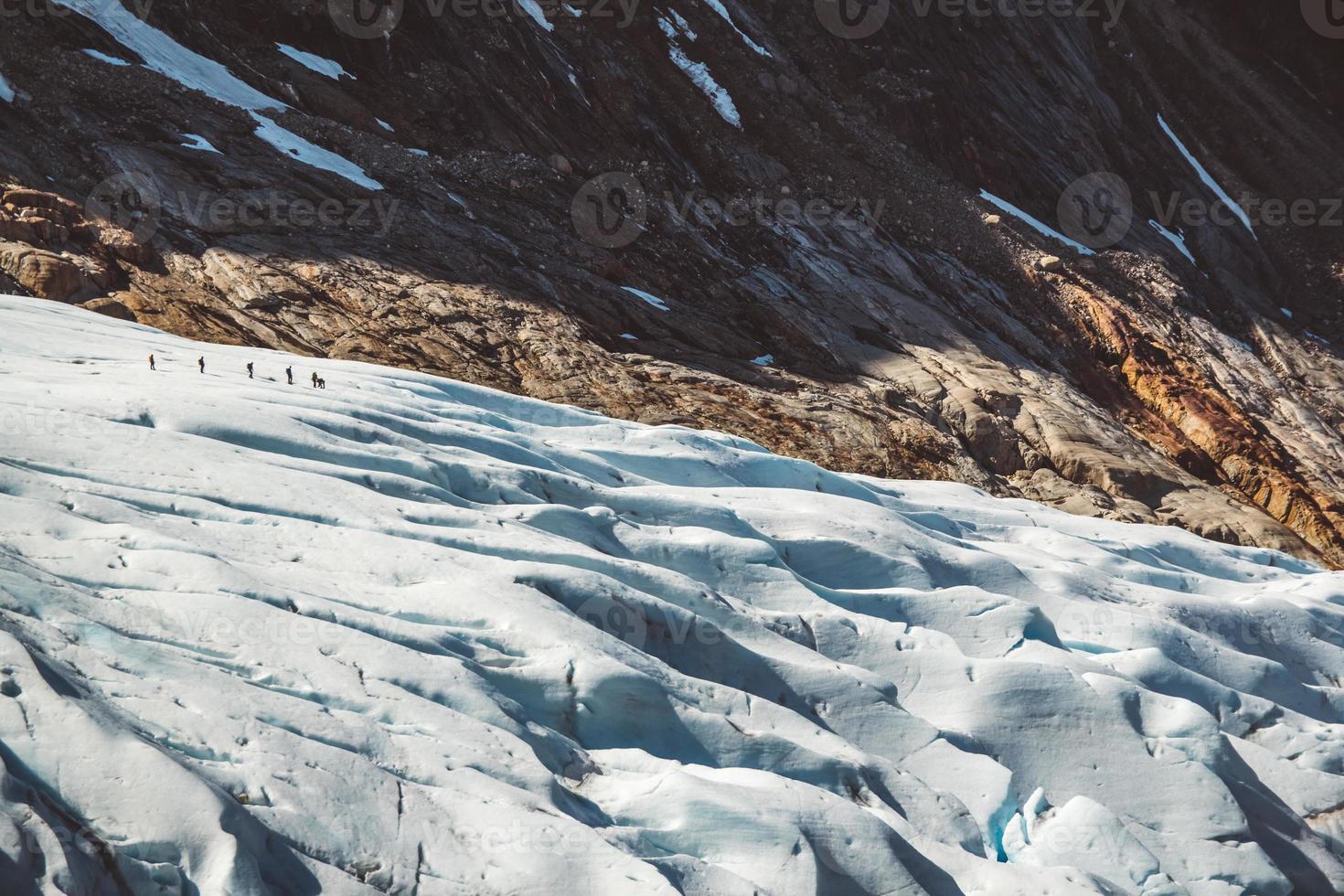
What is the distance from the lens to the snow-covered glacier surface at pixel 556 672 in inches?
364

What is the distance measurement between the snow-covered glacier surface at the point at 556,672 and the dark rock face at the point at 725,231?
28.0 feet

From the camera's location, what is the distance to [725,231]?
132ft

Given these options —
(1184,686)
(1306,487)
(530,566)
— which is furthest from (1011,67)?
(530,566)

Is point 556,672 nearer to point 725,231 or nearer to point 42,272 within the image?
point 42,272

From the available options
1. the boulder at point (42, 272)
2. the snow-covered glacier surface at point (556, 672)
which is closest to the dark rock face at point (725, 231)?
the boulder at point (42, 272)

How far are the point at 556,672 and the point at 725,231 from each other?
30198mm

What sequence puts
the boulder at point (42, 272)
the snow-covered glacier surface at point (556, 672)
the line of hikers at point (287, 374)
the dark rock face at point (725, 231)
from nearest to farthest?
the snow-covered glacier surface at point (556, 672)
the line of hikers at point (287, 374)
the boulder at point (42, 272)
the dark rock face at point (725, 231)

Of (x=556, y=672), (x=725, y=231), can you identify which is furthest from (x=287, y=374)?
(x=725, y=231)

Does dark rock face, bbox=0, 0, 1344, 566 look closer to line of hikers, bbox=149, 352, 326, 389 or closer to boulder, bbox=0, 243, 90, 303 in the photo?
boulder, bbox=0, 243, 90, 303

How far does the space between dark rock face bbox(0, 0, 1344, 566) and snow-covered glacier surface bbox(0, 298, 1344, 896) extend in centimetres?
854

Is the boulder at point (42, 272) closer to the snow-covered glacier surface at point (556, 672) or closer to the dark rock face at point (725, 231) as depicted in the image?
the dark rock face at point (725, 231)

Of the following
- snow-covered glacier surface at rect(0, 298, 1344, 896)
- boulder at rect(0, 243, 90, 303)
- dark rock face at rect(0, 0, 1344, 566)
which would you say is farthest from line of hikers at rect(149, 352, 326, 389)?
boulder at rect(0, 243, 90, 303)

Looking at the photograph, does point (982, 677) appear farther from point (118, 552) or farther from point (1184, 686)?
point (118, 552)

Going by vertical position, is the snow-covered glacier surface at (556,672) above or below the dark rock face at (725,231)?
below
